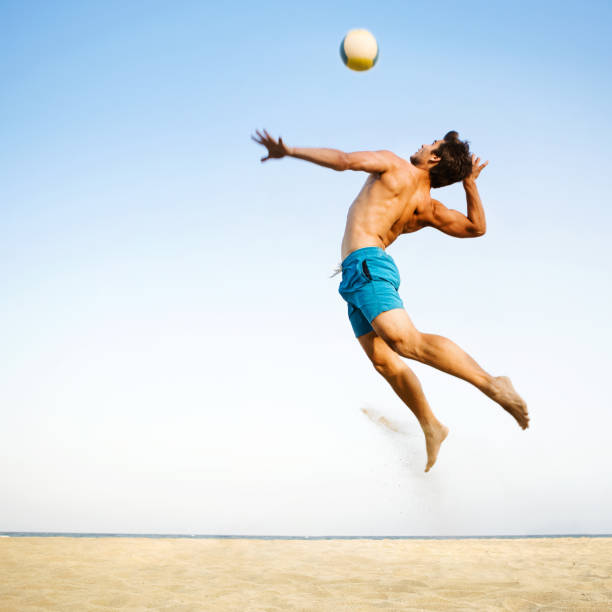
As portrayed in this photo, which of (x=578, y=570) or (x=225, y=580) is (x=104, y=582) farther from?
(x=578, y=570)

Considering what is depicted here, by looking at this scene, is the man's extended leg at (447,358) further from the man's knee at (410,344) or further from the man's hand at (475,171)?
the man's hand at (475,171)

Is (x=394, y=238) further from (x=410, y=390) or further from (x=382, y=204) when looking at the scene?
(x=410, y=390)

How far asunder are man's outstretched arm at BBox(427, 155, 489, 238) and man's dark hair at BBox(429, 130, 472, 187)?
0.39 feet

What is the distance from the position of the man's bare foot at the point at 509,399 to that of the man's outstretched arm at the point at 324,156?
5.79 ft

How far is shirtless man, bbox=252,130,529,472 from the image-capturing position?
4012 millimetres

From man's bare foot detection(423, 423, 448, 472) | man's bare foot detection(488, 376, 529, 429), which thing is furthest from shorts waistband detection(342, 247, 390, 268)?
man's bare foot detection(423, 423, 448, 472)

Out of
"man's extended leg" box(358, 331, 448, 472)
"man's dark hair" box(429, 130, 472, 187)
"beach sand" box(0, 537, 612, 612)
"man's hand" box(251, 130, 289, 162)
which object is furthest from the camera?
"beach sand" box(0, 537, 612, 612)

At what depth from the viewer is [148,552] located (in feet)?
27.4

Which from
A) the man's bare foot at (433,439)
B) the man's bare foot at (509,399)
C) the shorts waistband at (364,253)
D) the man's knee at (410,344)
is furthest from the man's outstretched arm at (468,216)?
the man's bare foot at (433,439)

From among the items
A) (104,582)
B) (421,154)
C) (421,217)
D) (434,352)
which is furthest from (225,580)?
(421,154)

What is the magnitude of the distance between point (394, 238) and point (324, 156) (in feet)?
3.51

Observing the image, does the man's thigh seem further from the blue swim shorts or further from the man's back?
the man's back

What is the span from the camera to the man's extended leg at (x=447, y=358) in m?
3.98

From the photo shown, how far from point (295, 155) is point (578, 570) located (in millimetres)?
5744
